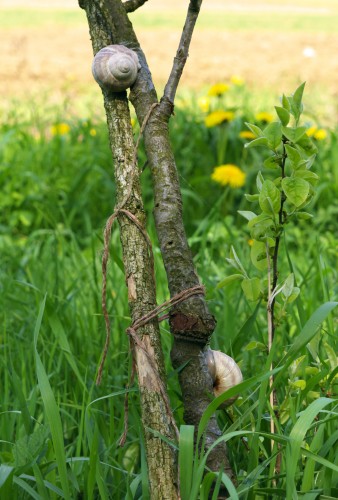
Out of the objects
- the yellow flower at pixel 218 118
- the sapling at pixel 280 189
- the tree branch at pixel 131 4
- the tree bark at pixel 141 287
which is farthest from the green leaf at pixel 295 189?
the yellow flower at pixel 218 118

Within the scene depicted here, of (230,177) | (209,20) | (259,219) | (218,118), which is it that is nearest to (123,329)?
(259,219)

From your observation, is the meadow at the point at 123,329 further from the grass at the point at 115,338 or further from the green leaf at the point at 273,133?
the green leaf at the point at 273,133

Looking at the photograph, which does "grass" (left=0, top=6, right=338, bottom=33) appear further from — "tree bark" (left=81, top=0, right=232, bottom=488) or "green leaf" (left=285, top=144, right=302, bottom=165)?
"green leaf" (left=285, top=144, right=302, bottom=165)

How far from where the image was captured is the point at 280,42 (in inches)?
466

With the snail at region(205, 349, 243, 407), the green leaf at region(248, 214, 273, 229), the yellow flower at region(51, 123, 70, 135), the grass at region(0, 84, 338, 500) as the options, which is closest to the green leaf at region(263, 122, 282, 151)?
the green leaf at region(248, 214, 273, 229)

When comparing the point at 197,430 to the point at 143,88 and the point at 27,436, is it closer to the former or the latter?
the point at 27,436

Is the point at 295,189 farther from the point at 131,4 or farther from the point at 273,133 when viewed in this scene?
the point at 131,4

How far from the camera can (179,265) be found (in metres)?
1.34

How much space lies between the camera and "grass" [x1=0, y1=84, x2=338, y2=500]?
130 cm

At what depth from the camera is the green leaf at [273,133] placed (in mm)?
1346

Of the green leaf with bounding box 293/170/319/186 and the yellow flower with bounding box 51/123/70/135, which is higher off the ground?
the green leaf with bounding box 293/170/319/186

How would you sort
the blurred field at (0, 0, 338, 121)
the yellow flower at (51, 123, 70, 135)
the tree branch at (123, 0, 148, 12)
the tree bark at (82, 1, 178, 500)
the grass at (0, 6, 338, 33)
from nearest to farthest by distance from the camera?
the tree bark at (82, 1, 178, 500) → the tree branch at (123, 0, 148, 12) → the yellow flower at (51, 123, 70, 135) → the blurred field at (0, 0, 338, 121) → the grass at (0, 6, 338, 33)

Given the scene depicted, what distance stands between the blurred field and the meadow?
1174 millimetres

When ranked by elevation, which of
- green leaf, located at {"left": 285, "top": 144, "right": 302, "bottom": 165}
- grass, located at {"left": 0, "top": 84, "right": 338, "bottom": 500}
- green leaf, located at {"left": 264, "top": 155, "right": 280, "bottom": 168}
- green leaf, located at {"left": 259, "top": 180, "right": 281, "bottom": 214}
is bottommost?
grass, located at {"left": 0, "top": 84, "right": 338, "bottom": 500}
